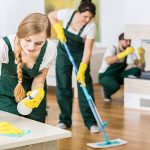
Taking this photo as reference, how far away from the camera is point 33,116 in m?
3.15

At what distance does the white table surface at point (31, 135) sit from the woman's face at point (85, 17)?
1923mm

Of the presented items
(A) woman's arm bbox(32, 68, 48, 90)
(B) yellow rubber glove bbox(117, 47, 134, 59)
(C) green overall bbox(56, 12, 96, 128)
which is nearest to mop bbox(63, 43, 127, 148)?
(C) green overall bbox(56, 12, 96, 128)

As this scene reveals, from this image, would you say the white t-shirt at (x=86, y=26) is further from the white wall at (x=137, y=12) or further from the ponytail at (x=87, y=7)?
the white wall at (x=137, y=12)

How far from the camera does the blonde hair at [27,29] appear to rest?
2787 mm

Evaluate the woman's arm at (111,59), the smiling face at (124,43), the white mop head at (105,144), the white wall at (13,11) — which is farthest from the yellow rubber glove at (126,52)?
the white wall at (13,11)

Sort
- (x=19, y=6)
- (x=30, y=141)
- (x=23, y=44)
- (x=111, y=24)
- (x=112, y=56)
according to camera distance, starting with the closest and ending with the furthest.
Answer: (x=30, y=141), (x=23, y=44), (x=112, y=56), (x=111, y=24), (x=19, y=6)

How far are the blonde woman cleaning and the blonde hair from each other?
1595mm

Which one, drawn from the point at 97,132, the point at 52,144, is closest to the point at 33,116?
the point at 52,144

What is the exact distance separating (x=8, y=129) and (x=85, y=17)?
2.19 metres

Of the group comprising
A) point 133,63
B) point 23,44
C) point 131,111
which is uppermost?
point 23,44

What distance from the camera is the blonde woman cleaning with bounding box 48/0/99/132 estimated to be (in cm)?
452

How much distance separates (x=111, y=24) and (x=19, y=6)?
4.95ft

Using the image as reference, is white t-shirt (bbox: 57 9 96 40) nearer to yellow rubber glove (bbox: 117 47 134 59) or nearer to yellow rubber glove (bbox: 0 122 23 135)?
yellow rubber glove (bbox: 117 47 134 59)

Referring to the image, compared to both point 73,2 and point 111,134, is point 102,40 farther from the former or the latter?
point 111,134
